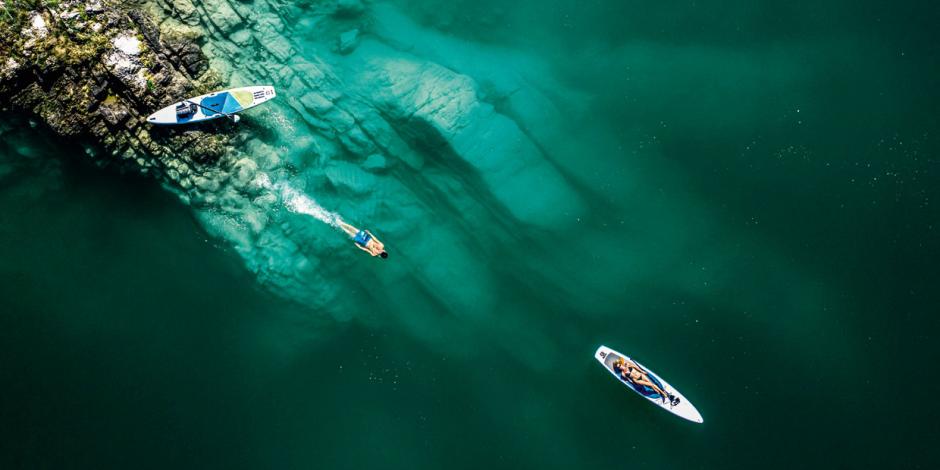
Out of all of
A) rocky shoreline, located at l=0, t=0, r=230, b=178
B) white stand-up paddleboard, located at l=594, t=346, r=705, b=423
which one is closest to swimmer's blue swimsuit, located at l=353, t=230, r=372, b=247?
rocky shoreline, located at l=0, t=0, r=230, b=178

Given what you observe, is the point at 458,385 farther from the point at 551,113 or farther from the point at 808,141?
the point at 808,141

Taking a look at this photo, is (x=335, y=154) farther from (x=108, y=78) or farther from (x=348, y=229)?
(x=108, y=78)

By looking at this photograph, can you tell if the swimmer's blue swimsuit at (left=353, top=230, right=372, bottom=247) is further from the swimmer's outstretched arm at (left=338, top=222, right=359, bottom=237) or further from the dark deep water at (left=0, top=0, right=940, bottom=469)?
the dark deep water at (left=0, top=0, right=940, bottom=469)

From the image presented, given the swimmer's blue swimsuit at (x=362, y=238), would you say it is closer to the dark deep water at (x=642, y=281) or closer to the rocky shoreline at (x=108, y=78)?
the dark deep water at (x=642, y=281)

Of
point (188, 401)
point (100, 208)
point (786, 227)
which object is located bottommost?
point (188, 401)

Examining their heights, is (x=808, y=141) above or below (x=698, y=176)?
above

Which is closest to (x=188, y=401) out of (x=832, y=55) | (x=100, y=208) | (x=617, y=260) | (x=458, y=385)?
(x=100, y=208)
